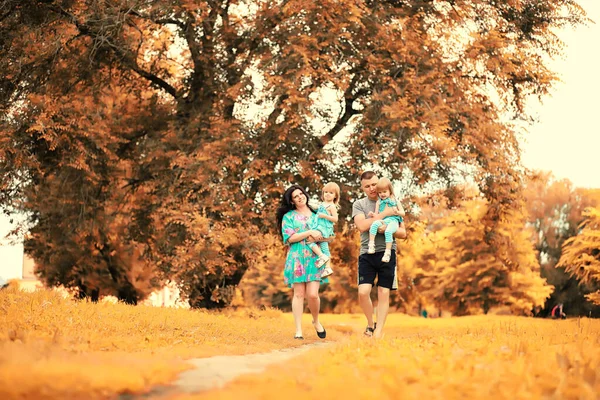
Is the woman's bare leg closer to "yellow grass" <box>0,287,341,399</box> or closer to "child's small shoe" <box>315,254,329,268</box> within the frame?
"yellow grass" <box>0,287,341,399</box>

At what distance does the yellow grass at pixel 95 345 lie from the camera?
5.11m

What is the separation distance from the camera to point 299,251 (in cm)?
1092

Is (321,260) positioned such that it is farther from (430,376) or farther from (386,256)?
(430,376)

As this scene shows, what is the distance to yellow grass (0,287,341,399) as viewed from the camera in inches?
201

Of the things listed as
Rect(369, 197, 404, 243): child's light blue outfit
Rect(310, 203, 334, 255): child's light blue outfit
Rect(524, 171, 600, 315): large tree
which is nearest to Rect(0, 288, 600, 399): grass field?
Rect(369, 197, 404, 243): child's light blue outfit

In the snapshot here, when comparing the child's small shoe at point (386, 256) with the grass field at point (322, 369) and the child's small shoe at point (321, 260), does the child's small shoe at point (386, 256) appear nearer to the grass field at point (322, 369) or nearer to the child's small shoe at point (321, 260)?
the child's small shoe at point (321, 260)

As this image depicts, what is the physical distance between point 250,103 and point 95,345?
1200 centimetres

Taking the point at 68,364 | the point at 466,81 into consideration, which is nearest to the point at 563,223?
the point at 466,81

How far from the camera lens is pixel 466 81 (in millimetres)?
19516

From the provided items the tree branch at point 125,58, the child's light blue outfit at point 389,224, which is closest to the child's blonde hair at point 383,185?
the child's light blue outfit at point 389,224

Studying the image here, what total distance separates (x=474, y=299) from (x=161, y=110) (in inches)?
1001

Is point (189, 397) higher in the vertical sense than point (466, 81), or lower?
lower

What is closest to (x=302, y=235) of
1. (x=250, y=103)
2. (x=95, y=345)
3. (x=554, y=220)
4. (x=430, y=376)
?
(x=95, y=345)

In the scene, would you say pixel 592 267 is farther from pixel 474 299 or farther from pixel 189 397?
pixel 189 397
